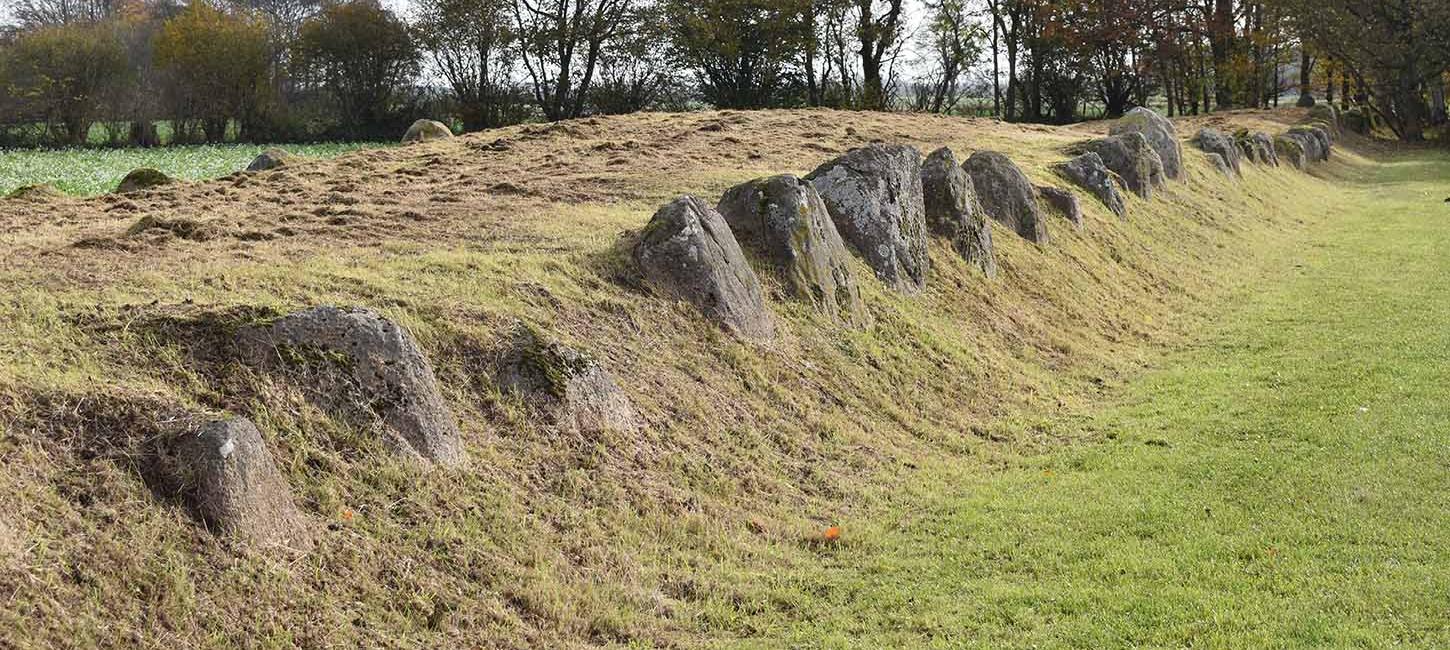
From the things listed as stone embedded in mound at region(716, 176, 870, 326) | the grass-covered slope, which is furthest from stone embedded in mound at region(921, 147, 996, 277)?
stone embedded in mound at region(716, 176, 870, 326)

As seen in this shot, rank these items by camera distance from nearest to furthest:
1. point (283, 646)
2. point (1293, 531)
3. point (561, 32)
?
point (283, 646)
point (1293, 531)
point (561, 32)

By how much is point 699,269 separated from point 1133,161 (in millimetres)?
14388

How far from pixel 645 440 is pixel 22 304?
378 cm

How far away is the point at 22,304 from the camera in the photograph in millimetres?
6281

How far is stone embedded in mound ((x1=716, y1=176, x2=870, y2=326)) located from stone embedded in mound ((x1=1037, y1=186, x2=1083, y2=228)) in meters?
6.92

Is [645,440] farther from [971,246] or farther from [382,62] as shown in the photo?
[382,62]

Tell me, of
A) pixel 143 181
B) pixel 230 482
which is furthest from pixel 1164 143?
pixel 230 482

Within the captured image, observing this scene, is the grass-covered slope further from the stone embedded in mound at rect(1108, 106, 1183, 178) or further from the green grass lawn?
the stone embedded in mound at rect(1108, 106, 1183, 178)

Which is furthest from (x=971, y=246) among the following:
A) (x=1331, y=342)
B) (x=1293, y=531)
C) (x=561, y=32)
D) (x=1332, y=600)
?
(x=561, y=32)

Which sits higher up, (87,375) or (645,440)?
(87,375)

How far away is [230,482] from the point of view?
4859 mm

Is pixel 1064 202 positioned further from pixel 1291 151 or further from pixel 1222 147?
pixel 1291 151

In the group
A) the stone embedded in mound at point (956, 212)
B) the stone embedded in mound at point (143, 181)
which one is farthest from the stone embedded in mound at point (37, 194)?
the stone embedded in mound at point (956, 212)

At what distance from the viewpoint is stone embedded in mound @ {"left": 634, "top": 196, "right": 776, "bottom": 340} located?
29.1 feet
